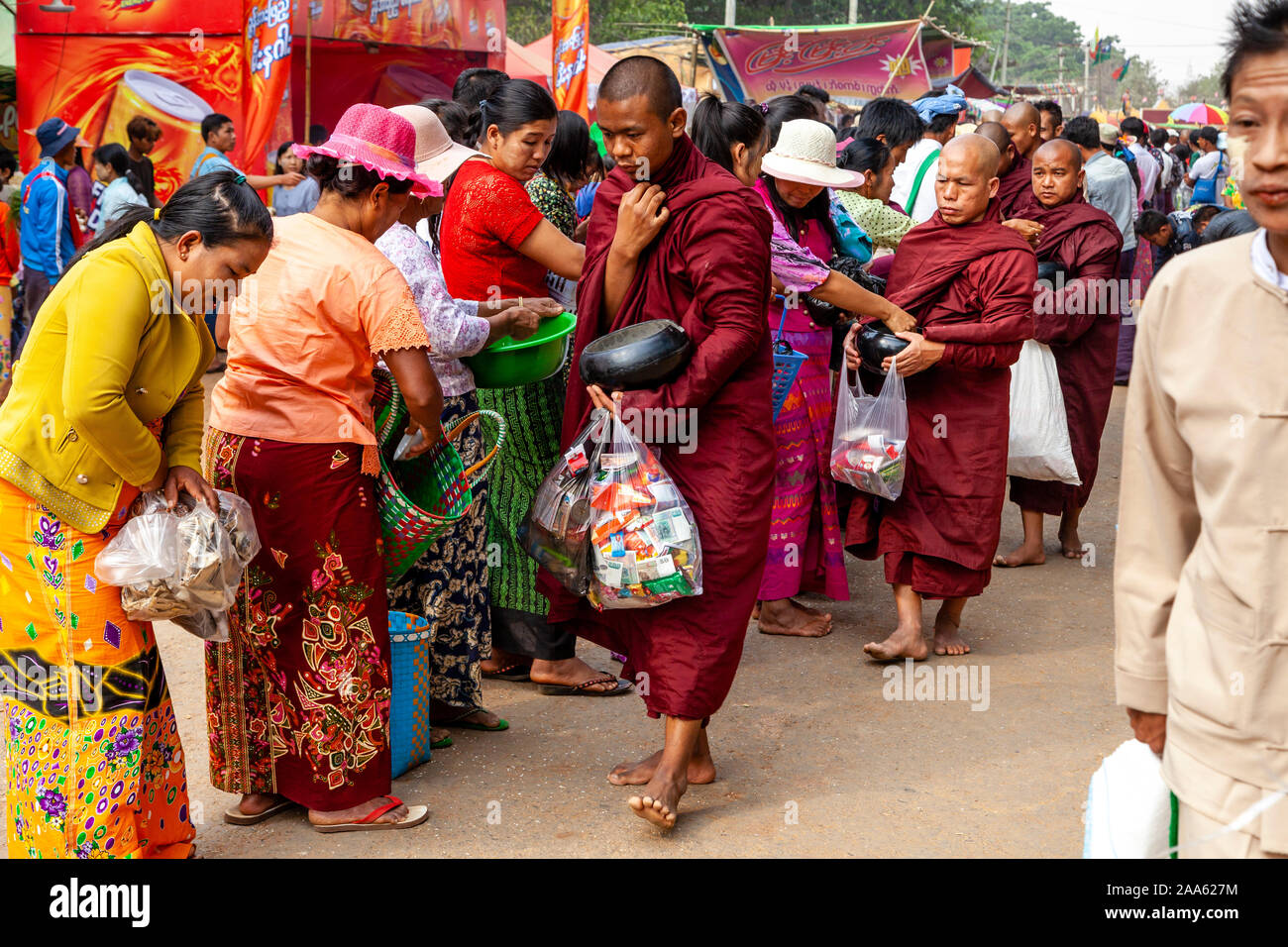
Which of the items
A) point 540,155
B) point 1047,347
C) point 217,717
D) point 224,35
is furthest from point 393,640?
point 224,35

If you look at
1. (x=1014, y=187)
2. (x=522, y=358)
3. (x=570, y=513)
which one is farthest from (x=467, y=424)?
(x=1014, y=187)

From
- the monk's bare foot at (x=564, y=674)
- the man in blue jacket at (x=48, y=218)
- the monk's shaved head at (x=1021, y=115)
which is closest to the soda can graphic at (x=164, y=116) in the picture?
the man in blue jacket at (x=48, y=218)

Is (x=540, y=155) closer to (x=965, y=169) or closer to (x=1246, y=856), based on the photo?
(x=965, y=169)

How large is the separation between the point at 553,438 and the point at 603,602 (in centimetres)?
120

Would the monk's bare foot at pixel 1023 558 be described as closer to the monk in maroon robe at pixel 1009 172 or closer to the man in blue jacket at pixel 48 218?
the monk in maroon robe at pixel 1009 172

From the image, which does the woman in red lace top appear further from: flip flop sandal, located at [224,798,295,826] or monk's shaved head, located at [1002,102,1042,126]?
monk's shaved head, located at [1002,102,1042,126]

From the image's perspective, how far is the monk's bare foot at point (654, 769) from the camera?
3850mm

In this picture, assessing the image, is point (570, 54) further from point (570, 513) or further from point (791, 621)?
point (570, 513)

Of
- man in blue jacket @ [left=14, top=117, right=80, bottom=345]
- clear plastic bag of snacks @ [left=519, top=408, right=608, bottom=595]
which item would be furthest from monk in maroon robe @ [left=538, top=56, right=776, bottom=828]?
man in blue jacket @ [left=14, top=117, right=80, bottom=345]

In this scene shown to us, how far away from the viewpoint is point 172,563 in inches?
115

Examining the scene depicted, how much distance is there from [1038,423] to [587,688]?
277 centimetres

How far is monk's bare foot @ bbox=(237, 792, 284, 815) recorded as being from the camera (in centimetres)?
360

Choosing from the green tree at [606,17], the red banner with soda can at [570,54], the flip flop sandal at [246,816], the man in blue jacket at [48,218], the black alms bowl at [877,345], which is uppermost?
the green tree at [606,17]

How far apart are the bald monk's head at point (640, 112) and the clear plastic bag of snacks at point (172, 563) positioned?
4.85ft
